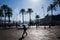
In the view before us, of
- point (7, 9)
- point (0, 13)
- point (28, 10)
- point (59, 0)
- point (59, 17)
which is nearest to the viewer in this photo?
point (59, 0)

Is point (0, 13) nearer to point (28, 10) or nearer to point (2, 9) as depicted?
point (2, 9)

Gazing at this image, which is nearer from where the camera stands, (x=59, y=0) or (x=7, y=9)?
(x=59, y=0)

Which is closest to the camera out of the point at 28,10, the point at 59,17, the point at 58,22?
the point at 58,22

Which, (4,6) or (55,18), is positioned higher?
(4,6)

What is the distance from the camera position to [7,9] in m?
111

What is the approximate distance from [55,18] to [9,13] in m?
39.8

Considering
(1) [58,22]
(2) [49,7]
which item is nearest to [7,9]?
(2) [49,7]

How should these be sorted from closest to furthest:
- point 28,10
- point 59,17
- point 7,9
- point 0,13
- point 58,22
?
1. point 0,13
2. point 7,9
3. point 58,22
4. point 59,17
5. point 28,10

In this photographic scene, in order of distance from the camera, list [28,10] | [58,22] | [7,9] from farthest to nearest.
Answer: [28,10], [58,22], [7,9]

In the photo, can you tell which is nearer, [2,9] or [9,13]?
[2,9]

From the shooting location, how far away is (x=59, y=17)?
133 meters

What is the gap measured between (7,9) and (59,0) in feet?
219

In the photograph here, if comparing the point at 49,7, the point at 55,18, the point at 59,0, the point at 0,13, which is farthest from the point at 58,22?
the point at 59,0

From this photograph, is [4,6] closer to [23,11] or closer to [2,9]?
[2,9]
